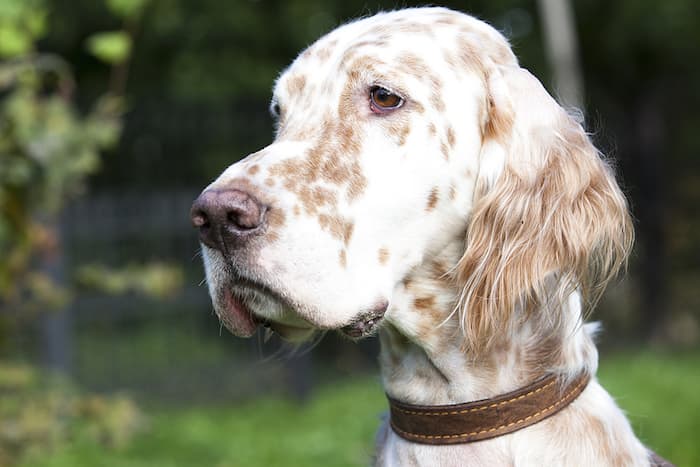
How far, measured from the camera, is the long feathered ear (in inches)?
95.0

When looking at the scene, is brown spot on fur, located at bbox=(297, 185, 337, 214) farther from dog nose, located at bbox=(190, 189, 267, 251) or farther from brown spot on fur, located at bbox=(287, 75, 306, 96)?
brown spot on fur, located at bbox=(287, 75, 306, 96)

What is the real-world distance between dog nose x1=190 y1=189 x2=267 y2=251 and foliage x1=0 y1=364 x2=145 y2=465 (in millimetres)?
2382

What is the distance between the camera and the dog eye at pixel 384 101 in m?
2.47

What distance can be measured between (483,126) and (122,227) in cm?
591

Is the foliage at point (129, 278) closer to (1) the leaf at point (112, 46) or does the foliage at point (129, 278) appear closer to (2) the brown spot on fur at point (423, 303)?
(1) the leaf at point (112, 46)

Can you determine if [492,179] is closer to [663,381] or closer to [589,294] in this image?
[589,294]

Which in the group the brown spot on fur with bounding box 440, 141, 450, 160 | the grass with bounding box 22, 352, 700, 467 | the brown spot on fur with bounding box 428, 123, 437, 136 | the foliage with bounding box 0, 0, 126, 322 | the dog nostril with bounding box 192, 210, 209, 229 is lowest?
the grass with bounding box 22, 352, 700, 467

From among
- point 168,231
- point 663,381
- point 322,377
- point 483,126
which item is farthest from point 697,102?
point 483,126

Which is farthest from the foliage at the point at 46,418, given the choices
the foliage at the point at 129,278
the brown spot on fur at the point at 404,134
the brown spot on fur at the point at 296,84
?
the brown spot on fur at the point at 404,134

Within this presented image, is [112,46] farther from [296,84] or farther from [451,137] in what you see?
[451,137]

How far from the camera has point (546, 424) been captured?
2.44 metres

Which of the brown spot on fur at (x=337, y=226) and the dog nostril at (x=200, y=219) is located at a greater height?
the dog nostril at (x=200, y=219)

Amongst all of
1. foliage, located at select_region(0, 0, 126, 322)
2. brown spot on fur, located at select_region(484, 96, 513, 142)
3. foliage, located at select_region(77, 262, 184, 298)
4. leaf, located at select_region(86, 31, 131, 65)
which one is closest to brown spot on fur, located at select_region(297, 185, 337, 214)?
brown spot on fur, located at select_region(484, 96, 513, 142)

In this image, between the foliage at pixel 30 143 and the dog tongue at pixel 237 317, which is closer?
the dog tongue at pixel 237 317
